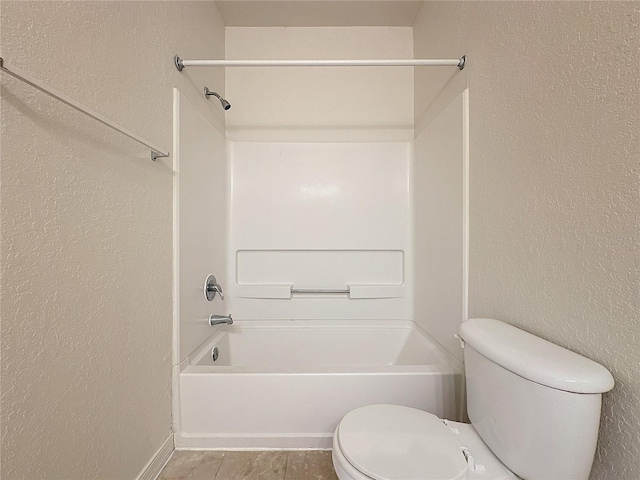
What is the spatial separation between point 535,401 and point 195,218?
1481 millimetres

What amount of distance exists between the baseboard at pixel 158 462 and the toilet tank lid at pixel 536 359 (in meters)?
1.24

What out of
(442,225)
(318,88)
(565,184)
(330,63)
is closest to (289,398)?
(442,225)

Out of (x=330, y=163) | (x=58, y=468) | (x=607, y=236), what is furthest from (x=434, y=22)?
(x=58, y=468)

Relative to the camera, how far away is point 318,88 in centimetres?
202

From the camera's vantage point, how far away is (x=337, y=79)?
2.02 m

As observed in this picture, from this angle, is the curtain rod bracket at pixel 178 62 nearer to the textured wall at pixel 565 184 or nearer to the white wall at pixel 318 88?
the white wall at pixel 318 88

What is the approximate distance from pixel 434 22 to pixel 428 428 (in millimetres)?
1951

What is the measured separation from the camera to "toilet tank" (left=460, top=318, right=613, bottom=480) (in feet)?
2.05

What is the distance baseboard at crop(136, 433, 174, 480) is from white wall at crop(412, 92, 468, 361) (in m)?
1.32

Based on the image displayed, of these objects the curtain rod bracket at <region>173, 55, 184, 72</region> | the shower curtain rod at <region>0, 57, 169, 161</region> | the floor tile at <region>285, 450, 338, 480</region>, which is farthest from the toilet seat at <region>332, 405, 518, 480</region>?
the curtain rod bracket at <region>173, 55, 184, 72</region>

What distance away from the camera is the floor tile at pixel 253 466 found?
1.17 m

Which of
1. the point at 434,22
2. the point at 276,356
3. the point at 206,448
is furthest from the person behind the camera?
the point at 276,356

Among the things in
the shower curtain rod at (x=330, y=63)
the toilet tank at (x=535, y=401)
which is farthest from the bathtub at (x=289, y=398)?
the shower curtain rod at (x=330, y=63)

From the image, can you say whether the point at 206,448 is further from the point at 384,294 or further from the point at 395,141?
the point at 395,141
